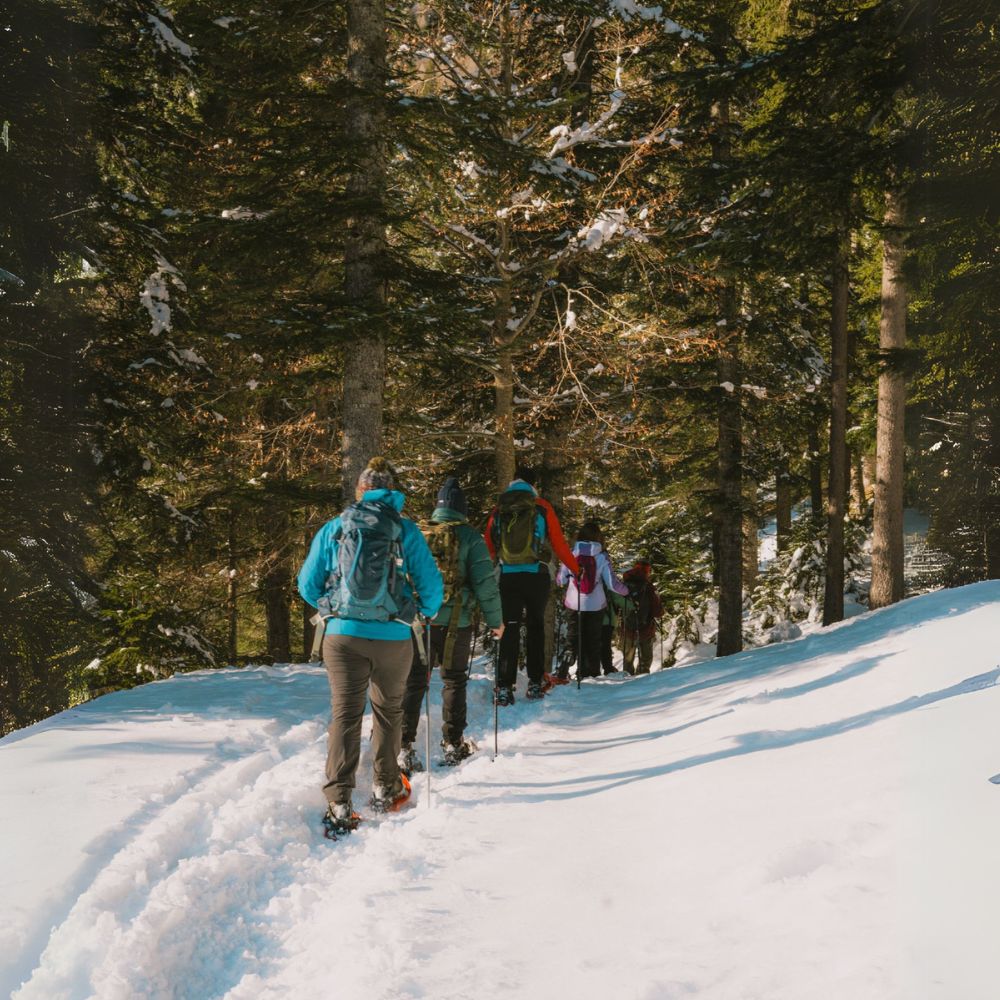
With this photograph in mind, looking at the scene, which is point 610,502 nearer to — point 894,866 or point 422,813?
point 422,813

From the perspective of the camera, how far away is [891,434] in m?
11.6

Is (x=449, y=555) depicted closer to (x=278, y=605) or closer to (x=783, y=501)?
(x=278, y=605)

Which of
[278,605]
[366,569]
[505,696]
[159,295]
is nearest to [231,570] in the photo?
[278,605]

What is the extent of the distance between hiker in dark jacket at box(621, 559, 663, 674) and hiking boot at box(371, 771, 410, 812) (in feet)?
32.7

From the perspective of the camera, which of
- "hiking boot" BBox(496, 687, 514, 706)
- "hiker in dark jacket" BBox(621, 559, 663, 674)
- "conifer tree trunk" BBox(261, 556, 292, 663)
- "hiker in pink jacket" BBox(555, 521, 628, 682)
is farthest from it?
"conifer tree trunk" BBox(261, 556, 292, 663)

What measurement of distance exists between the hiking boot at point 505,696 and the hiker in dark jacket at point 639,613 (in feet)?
20.8

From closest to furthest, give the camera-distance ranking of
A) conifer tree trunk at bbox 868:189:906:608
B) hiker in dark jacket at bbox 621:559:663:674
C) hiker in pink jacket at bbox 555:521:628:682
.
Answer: conifer tree trunk at bbox 868:189:906:608
hiker in pink jacket at bbox 555:521:628:682
hiker in dark jacket at bbox 621:559:663:674

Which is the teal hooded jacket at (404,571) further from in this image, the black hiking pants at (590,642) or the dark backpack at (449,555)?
the black hiking pants at (590,642)

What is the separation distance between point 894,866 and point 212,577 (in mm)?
12701

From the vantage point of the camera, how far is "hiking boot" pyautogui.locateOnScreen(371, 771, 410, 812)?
572cm

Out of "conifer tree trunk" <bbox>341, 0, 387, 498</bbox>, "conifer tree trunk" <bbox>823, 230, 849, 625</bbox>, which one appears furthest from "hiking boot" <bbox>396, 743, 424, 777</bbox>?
"conifer tree trunk" <bbox>823, 230, 849, 625</bbox>

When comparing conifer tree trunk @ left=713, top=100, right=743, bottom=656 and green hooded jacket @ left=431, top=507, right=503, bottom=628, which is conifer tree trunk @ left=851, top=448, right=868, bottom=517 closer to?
conifer tree trunk @ left=713, top=100, right=743, bottom=656

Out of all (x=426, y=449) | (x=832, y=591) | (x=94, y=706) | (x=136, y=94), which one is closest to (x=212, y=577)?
(x=426, y=449)

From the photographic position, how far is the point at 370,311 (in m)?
9.10
